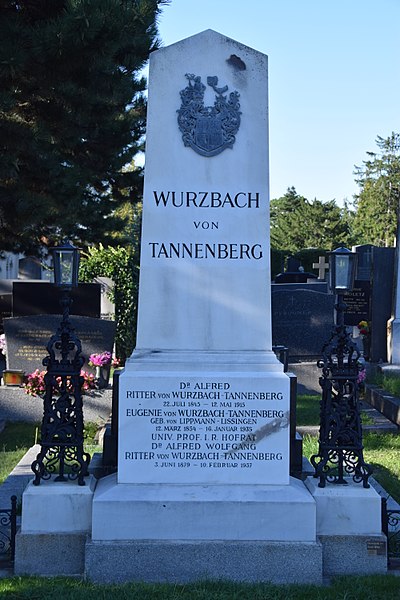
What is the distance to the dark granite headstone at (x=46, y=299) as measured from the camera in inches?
500

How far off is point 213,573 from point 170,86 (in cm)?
326

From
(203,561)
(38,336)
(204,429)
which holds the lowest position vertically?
(203,561)

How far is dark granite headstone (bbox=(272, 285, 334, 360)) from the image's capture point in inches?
493

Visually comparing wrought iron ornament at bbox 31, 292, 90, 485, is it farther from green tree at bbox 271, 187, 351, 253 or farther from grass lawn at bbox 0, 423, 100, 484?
green tree at bbox 271, 187, 351, 253

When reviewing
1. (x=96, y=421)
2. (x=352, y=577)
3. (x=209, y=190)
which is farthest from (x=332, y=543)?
(x=96, y=421)

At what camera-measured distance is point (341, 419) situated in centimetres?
489

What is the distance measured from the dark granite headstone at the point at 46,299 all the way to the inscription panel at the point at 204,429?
800 cm

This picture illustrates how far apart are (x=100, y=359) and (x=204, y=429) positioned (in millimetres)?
5727

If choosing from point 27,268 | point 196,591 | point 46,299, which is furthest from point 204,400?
point 27,268

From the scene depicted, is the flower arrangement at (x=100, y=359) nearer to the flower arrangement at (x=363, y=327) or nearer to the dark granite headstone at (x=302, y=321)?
the dark granite headstone at (x=302, y=321)

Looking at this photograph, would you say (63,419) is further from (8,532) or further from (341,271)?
(341,271)

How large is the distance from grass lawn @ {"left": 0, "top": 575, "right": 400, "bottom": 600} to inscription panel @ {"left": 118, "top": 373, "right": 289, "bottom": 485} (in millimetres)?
725

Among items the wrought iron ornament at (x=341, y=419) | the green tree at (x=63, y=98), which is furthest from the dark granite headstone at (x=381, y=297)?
the wrought iron ornament at (x=341, y=419)

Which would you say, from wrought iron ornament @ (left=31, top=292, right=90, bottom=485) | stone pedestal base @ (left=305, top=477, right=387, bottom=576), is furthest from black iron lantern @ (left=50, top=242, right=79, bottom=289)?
stone pedestal base @ (left=305, top=477, right=387, bottom=576)
